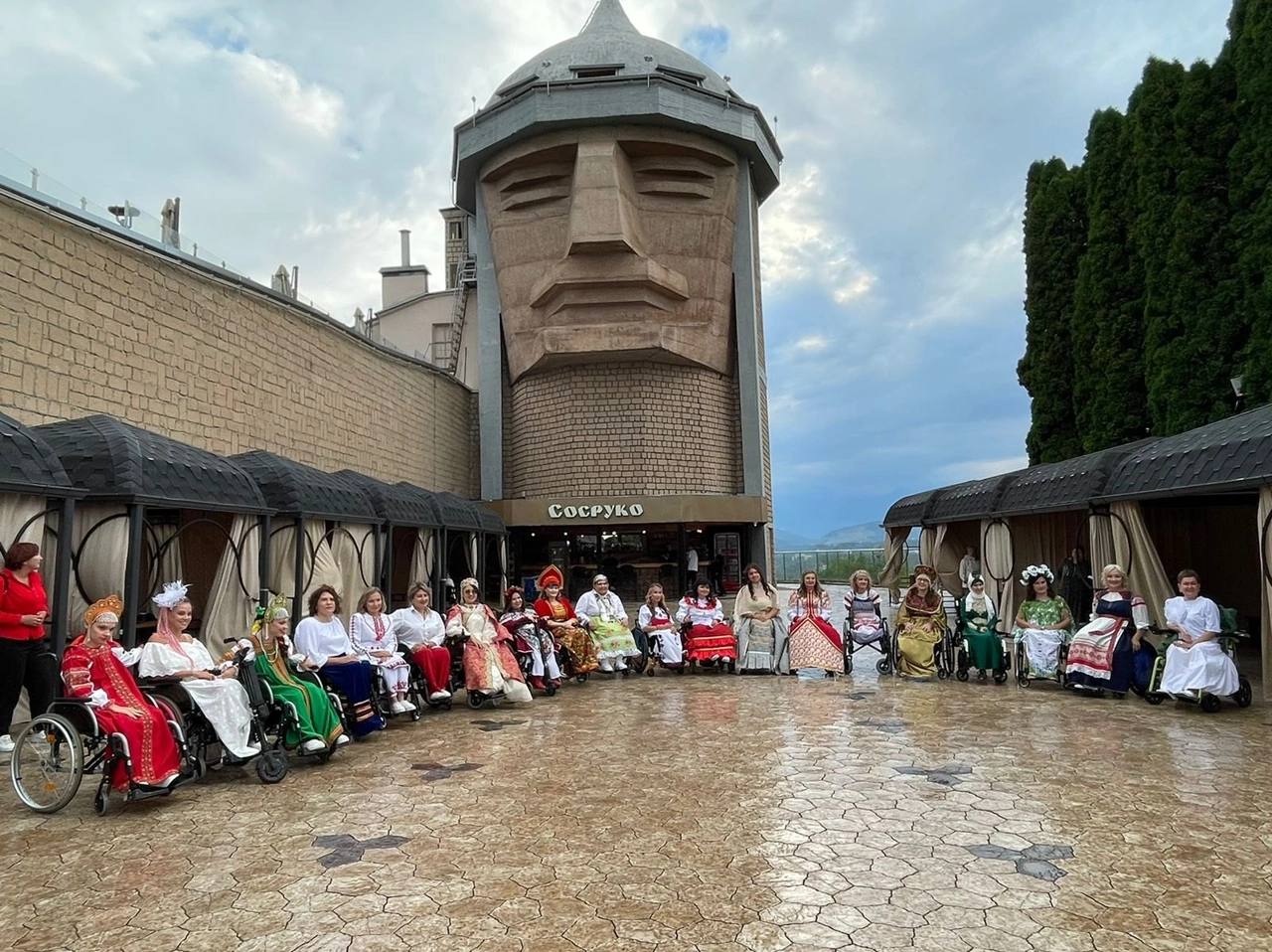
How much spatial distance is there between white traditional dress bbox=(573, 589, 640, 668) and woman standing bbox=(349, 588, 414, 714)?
121 inches

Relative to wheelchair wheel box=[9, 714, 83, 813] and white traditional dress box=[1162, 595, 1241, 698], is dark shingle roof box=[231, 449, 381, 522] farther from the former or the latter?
white traditional dress box=[1162, 595, 1241, 698]

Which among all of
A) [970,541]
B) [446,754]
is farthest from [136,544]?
[970,541]

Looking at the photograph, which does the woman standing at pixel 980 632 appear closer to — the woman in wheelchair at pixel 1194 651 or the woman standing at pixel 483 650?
the woman in wheelchair at pixel 1194 651

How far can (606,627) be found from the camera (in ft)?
32.9

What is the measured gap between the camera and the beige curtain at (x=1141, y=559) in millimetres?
8273

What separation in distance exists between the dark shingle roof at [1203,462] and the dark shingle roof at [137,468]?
Result: 860cm

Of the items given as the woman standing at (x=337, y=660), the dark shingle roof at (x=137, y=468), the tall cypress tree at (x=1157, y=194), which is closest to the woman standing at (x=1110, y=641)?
the woman standing at (x=337, y=660)

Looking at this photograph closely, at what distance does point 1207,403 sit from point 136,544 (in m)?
17.4

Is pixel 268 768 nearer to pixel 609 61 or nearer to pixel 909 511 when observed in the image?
pixel 909 511

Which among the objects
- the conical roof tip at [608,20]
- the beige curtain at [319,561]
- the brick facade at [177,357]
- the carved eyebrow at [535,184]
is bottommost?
the beige curtain at [319,561]

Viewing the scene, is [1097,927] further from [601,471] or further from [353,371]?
[601,471]

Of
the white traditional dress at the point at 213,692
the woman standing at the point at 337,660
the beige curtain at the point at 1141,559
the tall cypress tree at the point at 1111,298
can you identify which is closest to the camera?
the white traditional dress at the point at 213,692

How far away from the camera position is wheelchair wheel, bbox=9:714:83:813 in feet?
14.4

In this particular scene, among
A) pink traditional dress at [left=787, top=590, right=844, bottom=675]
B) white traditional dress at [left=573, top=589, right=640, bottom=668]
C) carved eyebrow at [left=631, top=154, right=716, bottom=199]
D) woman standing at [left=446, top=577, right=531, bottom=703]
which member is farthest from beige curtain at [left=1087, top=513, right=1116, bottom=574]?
carved eyebrow at [left=631, top=154, right=716, bottom=199]
